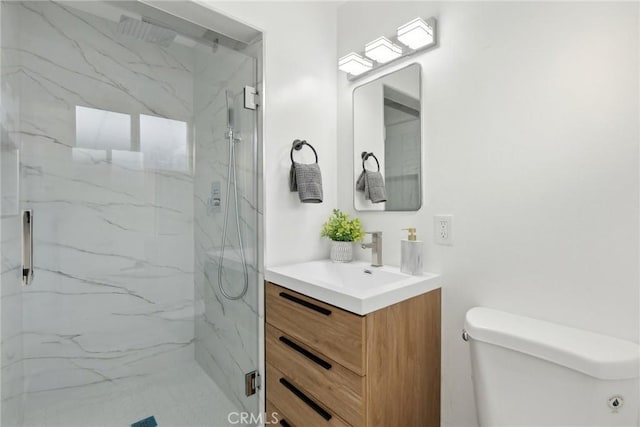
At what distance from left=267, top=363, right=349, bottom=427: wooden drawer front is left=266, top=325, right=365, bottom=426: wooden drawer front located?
0.03 m

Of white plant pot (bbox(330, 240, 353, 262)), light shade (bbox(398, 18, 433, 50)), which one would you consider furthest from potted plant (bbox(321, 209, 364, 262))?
light shade (bbox(398, 18, 433, 50))

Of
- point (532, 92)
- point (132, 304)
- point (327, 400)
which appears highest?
point (532, 92)

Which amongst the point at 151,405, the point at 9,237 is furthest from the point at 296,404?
the point at 9,237

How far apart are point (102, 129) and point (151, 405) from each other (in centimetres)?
148

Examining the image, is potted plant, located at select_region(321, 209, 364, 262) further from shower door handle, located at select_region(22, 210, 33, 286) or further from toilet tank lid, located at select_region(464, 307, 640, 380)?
shower door handle, located at select_region(22, 210, 33, 286)

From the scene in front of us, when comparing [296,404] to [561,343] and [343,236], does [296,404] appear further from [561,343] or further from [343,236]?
[561,343]

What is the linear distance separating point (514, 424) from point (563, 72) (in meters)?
1.17

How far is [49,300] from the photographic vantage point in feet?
4.79

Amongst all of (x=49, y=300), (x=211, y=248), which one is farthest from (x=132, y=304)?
(x=211, y=248)

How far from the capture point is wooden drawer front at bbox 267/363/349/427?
1.15m

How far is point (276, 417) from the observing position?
1.43 meters

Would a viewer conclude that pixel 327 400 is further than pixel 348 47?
No

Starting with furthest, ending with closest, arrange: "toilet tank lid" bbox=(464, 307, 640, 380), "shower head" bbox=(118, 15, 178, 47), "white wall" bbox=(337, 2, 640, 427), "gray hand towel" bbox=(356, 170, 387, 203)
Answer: "gray hand towel" bbox=(356, 170, 387, 203) < "shower head" bbox=(118, 15, 178, 47) < "white wall" bbox=(337, 2, 640, 427) < "toilet tank lid" bbox=(464, 307, 640, 380)

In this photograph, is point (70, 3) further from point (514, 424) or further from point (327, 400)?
point (514, 424)
